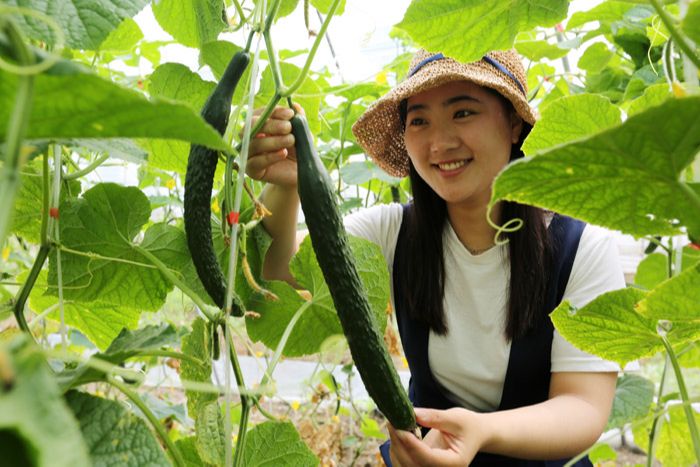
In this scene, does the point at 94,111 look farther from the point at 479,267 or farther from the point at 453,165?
the point at 479,267

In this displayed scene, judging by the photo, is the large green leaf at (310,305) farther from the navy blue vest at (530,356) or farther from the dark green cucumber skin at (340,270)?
the navy blue vest at (530,356)

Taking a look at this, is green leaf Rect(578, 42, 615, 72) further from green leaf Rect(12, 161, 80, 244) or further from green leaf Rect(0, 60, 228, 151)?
green leaf Rect(0, 60, 228, 151)

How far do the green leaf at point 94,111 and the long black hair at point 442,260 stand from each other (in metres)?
1.19

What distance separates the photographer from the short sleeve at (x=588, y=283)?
1.40 meters

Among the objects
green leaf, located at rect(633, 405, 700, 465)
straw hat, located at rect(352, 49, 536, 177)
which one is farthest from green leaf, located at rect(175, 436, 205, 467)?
green leaf, located at rect(633, 405, 700, 465)

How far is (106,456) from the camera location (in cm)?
49

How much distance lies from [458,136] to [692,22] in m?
0.94

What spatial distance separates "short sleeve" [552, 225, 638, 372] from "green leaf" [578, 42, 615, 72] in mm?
523

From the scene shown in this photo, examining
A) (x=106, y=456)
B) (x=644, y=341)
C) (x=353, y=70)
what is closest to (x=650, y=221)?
(x=644, y=341)

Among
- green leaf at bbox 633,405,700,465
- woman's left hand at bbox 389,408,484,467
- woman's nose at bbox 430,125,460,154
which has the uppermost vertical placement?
woman's nose at bbox 430,125,460,154

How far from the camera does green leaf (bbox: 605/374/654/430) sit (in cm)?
Answer: 168

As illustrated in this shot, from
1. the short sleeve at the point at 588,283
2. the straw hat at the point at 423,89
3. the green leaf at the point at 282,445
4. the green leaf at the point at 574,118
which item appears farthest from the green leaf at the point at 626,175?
the short sleeve at the point at 588,283

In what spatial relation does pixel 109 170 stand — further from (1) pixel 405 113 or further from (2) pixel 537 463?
(2) pixel 537 463

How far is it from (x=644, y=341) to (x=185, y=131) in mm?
641
